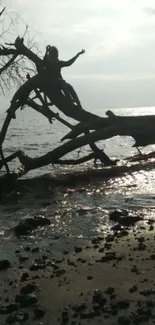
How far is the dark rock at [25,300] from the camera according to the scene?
19.9 feet

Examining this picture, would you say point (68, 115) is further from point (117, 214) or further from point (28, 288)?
point (28, 288)

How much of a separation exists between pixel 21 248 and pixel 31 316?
314cm

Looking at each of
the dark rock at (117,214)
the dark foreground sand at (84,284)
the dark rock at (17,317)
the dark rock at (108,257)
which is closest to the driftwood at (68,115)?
the dark rock at (117,214)

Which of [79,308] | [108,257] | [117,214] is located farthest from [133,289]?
[117,214]

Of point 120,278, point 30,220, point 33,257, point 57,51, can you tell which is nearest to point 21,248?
point 33,257

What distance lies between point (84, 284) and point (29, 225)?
3.81 metres

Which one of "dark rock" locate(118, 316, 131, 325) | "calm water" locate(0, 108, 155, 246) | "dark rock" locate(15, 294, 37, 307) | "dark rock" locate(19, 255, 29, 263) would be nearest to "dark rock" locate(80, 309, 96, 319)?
"dark rock" locate(118, 316, 131, 325)

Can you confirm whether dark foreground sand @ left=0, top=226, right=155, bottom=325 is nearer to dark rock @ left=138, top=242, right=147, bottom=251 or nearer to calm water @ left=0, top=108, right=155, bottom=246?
dark rock @ left=138, top=242, right=147, bottom=251

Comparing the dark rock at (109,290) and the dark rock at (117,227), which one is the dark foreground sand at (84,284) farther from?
the dark rock at (117,227)

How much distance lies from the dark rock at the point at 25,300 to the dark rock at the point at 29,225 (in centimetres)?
365

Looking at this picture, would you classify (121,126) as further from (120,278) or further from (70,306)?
(70,306)

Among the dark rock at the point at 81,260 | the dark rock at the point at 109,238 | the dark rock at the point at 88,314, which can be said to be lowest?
the dark rock at the point at 109,238

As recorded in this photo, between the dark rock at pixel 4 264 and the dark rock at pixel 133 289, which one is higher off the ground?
the dark rock at pixel 133 289

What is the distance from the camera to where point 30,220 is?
34.9 ft
